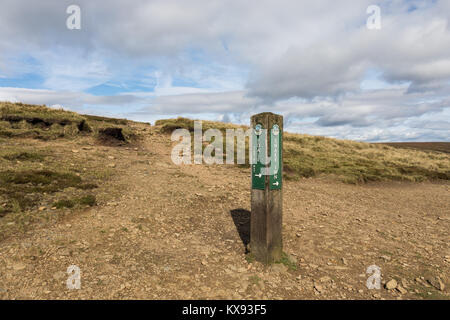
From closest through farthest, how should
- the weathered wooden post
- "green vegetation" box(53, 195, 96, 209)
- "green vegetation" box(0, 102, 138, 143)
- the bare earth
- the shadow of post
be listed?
the bare earth → the weathered wooden post → the shadow of post → "green vegetation" box(53, 195, 96, 209) → "green vegetation" box(0, 102, 138, 143)

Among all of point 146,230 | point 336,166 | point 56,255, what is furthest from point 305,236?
point 336,166

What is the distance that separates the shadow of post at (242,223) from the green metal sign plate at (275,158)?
1.90 metres

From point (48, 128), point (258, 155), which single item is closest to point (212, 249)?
point (258, 155)

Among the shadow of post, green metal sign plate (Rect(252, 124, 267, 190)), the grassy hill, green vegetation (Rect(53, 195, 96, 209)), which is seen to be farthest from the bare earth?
green metal sign plate (Rect(252, 124, 267, 190))

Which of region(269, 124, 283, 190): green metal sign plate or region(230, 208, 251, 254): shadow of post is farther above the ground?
region(269, 124, 283, 190): green metal sign plate

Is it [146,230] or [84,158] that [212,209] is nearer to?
[146,230]

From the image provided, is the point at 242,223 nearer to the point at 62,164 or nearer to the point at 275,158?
the point at 275,158

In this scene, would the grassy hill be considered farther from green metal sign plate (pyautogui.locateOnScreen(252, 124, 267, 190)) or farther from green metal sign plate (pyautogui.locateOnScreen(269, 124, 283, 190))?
green metal sign plate (pyautogui.locateOnScreen(269, 124, 283, 190))

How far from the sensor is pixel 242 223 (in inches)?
326

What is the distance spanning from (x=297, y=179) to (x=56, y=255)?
12.3 m

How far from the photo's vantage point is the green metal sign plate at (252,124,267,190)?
577cm

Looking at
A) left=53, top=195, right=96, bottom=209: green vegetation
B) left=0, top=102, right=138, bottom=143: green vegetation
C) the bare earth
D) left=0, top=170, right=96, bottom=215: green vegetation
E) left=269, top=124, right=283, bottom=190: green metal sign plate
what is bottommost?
the bare earth

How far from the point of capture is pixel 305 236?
7570mm

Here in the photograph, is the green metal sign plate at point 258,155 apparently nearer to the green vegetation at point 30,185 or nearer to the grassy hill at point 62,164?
the grassy hill at point 62,164
